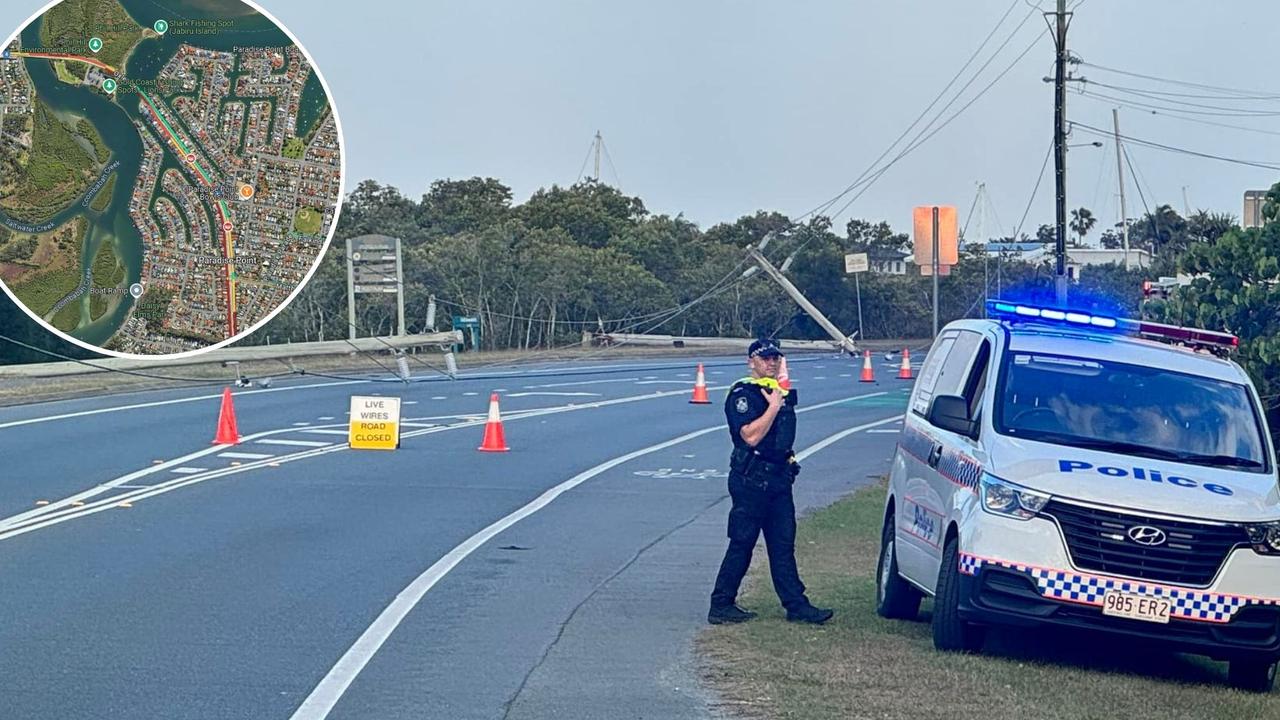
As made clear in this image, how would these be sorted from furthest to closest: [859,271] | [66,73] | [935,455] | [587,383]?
[859,271] < [587,383] < [66,73] < [935,455]

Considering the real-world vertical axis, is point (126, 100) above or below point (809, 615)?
above

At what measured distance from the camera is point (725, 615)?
9883 mm

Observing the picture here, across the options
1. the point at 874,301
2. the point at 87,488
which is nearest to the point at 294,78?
the point at 87,488

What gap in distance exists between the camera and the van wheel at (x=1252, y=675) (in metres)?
8.52

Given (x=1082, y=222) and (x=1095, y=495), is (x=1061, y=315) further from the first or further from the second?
(x=1082, y=222)

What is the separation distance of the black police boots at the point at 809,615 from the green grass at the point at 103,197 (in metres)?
9.82

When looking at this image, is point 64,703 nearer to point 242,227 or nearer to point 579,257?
point 242,227

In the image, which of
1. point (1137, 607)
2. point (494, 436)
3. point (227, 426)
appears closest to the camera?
point (1137, 607)

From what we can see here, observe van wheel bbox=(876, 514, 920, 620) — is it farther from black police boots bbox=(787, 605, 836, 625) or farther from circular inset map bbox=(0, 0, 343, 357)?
circular inset map bbox=(0, 0, 343, 357)

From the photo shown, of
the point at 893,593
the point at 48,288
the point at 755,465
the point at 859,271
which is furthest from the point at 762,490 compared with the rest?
the point at 859,271

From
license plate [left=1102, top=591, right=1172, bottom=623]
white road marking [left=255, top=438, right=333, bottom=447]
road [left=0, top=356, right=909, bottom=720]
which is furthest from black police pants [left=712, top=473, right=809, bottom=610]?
white road marking [left=255, top=438, right=333, bottom=447]

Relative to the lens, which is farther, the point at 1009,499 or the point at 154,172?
the point at 154,172

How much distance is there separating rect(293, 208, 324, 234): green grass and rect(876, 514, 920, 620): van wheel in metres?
9.52

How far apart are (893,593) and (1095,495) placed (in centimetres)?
230
